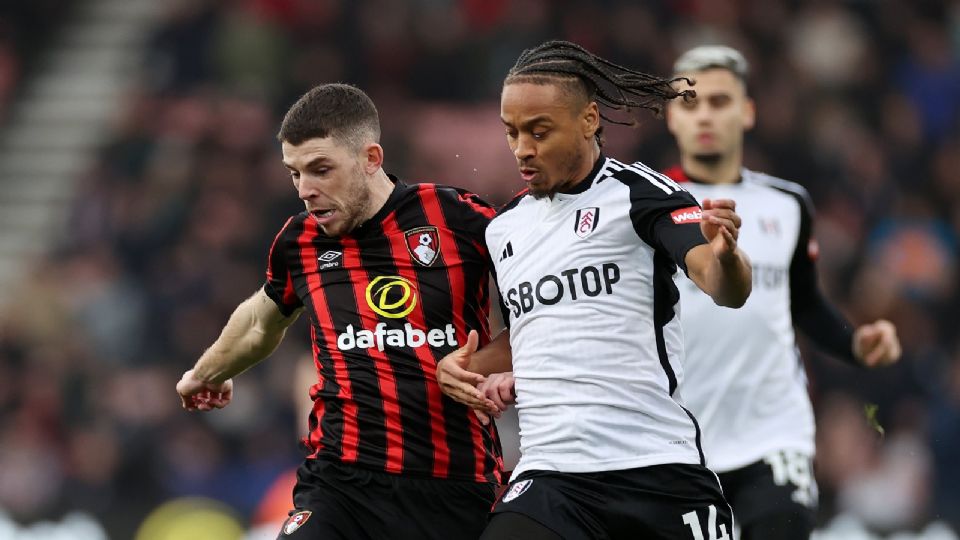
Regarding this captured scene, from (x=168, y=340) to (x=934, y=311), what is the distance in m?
5.76

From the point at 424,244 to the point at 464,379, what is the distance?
0.73 m

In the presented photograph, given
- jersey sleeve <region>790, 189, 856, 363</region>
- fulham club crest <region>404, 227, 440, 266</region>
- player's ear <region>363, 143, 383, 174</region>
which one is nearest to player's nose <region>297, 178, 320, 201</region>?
player's ear <region>363, 143, 383, 174</region>

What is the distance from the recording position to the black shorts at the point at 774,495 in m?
5.77

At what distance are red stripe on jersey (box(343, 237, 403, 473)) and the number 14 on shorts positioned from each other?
3.57 ft

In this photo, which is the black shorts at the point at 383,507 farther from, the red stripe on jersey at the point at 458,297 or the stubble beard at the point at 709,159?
the stubble beard at the point at 709,159

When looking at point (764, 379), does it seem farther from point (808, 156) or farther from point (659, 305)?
point (808, 156)

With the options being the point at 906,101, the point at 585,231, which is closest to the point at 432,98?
the point at 906,101

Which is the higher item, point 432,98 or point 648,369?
point 432,98

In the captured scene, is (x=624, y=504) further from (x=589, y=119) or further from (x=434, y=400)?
(x=589, y=119)

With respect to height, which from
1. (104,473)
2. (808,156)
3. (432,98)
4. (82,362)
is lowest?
(104,473)

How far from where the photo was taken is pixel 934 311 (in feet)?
36.1

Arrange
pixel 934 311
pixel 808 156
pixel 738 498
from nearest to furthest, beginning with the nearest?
pixel 738 498
pixel 934 311
pixel 808 156

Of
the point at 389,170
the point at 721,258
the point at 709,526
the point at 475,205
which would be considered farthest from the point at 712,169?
the point at 389,170

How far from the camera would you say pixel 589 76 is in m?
4.82
